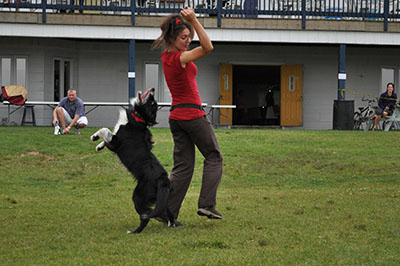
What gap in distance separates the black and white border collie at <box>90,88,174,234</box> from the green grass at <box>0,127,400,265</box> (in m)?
0.27

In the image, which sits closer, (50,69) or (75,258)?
(75,258)

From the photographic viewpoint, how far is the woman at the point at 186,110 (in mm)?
5520

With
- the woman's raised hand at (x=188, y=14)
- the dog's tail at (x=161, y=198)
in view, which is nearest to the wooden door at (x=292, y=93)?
the dog's tail at (x=161, y=198)

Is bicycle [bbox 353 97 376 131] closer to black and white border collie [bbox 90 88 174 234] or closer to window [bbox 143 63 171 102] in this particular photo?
window [bbox 143 63 171 102]

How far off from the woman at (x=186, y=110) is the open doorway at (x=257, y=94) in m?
19.6

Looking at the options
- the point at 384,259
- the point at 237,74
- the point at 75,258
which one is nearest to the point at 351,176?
the point at 384,259

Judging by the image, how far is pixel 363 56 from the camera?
23703 mm

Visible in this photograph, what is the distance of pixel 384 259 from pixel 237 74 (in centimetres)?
2474

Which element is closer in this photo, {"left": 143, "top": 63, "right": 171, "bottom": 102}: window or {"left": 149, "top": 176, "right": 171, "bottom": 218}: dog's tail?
{"left": 149, "top": 176, "right": 171, "bottom": 218}: dog's tail

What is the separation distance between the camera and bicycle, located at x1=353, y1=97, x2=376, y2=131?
20.9 metres

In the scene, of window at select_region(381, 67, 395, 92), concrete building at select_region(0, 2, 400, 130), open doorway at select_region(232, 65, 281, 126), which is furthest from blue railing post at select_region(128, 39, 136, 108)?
window at select_region(381, 67, 395, 92)

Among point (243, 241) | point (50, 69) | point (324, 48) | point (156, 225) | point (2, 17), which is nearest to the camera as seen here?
point (243, 241)

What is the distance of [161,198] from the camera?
5.56m

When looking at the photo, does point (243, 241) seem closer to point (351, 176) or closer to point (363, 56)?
point (351, 176)
